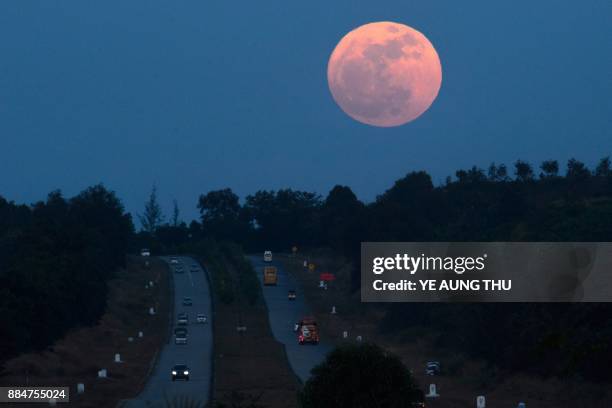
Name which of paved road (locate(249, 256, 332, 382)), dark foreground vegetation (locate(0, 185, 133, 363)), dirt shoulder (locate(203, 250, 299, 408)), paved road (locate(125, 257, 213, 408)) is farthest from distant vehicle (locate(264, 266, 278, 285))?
dark foreground vegetation (locate(0, 185, 133, 363))

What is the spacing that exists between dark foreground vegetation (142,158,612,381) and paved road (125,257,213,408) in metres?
15.9

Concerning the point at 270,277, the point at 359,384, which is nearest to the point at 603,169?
the point at 270,277

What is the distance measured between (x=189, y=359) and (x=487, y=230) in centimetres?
3469

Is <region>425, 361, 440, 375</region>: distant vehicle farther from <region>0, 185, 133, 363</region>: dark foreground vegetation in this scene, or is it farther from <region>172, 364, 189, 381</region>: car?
<region>0, 185, 133, 363</region>: dark foreground vegetation

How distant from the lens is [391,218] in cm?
10425

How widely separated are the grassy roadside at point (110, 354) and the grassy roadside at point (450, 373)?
14850 millimetres

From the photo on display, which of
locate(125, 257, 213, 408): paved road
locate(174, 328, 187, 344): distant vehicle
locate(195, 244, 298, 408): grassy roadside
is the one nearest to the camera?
locate(195, 244, 298, 408): grassy roadside

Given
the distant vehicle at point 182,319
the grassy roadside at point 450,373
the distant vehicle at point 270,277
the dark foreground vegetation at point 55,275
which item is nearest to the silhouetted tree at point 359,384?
the grassy roadside at point 450,373

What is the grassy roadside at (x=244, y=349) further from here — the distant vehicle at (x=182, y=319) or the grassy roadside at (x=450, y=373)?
the grassy roadside at (x=450, y=373)

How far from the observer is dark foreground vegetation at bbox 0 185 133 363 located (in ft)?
183

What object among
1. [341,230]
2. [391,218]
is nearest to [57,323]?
[391,218]

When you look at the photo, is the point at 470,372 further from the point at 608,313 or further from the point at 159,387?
the point at 159,387

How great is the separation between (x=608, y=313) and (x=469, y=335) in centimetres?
1581

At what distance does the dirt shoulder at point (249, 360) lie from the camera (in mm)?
42344
